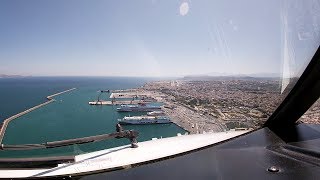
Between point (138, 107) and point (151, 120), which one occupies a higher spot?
point (138, 107)

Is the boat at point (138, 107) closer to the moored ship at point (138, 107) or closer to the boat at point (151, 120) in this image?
the moored ship at point (138, 107)

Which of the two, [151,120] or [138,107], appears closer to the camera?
[138,107]

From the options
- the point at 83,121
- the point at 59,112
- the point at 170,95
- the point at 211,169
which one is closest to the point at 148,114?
the point at 170,95

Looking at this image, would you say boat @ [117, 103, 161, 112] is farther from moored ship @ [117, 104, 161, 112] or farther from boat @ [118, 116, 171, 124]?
boat @ [118, 116, 171, 124]

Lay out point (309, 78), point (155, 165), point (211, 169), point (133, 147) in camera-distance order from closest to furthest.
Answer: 1. point (211, 169)
2. point (155, 165)
3. point (309, 78)
4. point (133, 147)

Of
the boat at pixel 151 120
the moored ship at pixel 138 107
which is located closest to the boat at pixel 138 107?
the moored ship at pixel 138 107

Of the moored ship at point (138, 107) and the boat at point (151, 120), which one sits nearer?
the moored ship at point (138, 107)

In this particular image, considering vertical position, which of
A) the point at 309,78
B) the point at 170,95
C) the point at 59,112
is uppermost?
the point at 309,78

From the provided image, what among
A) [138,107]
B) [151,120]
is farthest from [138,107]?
[151,120]

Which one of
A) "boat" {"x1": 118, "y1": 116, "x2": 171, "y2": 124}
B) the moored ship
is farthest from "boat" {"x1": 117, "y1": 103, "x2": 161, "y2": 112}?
Answer: "boat" {"x1": 118, "y1": 116, "x2": 171, "y2": 124}

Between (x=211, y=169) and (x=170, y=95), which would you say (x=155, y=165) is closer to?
(x=211, y=169)

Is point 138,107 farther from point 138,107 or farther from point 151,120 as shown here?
point 151,120
